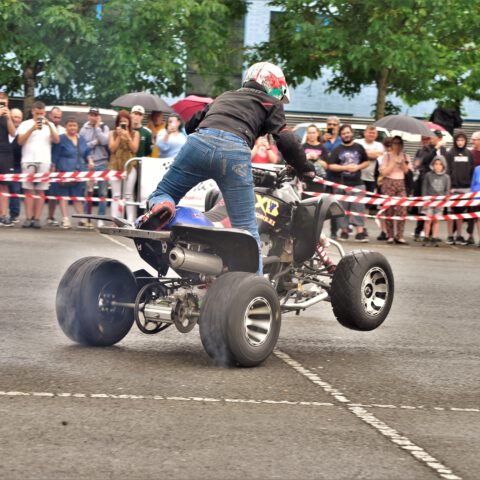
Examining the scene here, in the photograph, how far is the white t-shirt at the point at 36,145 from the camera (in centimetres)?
1770

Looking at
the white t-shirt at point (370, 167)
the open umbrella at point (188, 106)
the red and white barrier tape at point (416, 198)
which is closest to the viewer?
the red and white barrier tape at point (416, 198)

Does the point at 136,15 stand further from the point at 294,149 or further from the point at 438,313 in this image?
the point at 294,149

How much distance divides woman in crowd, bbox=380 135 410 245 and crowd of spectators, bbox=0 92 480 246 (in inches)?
0.6

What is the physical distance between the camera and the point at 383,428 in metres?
5.87

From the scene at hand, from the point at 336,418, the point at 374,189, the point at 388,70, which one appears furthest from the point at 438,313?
the point at 388,70

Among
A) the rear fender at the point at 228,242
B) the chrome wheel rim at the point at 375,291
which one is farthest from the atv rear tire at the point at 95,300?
the chrome wheel rim at the point at 375,291

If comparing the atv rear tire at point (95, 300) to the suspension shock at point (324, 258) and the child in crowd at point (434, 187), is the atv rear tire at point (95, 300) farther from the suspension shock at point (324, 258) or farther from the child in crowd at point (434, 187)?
the child in crowd at point (434, 187)

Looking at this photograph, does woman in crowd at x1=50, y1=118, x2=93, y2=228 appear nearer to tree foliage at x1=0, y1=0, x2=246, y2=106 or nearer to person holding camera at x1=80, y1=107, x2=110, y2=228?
person holding camera at x1=80, y1=107, x2=110, y2=228

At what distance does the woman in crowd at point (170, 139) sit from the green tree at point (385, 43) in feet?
39.4

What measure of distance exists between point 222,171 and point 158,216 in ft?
1.56

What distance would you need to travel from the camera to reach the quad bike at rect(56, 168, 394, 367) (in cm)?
720

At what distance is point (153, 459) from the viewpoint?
5070 millimetres

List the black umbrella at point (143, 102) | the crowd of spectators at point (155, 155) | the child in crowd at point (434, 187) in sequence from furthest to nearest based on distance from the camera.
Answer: the black umbrella at point (143, 102)
the child in crowd at point (434, 187)
the crowd of spectators at point (155, 155)

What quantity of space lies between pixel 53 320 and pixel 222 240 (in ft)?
6.96
